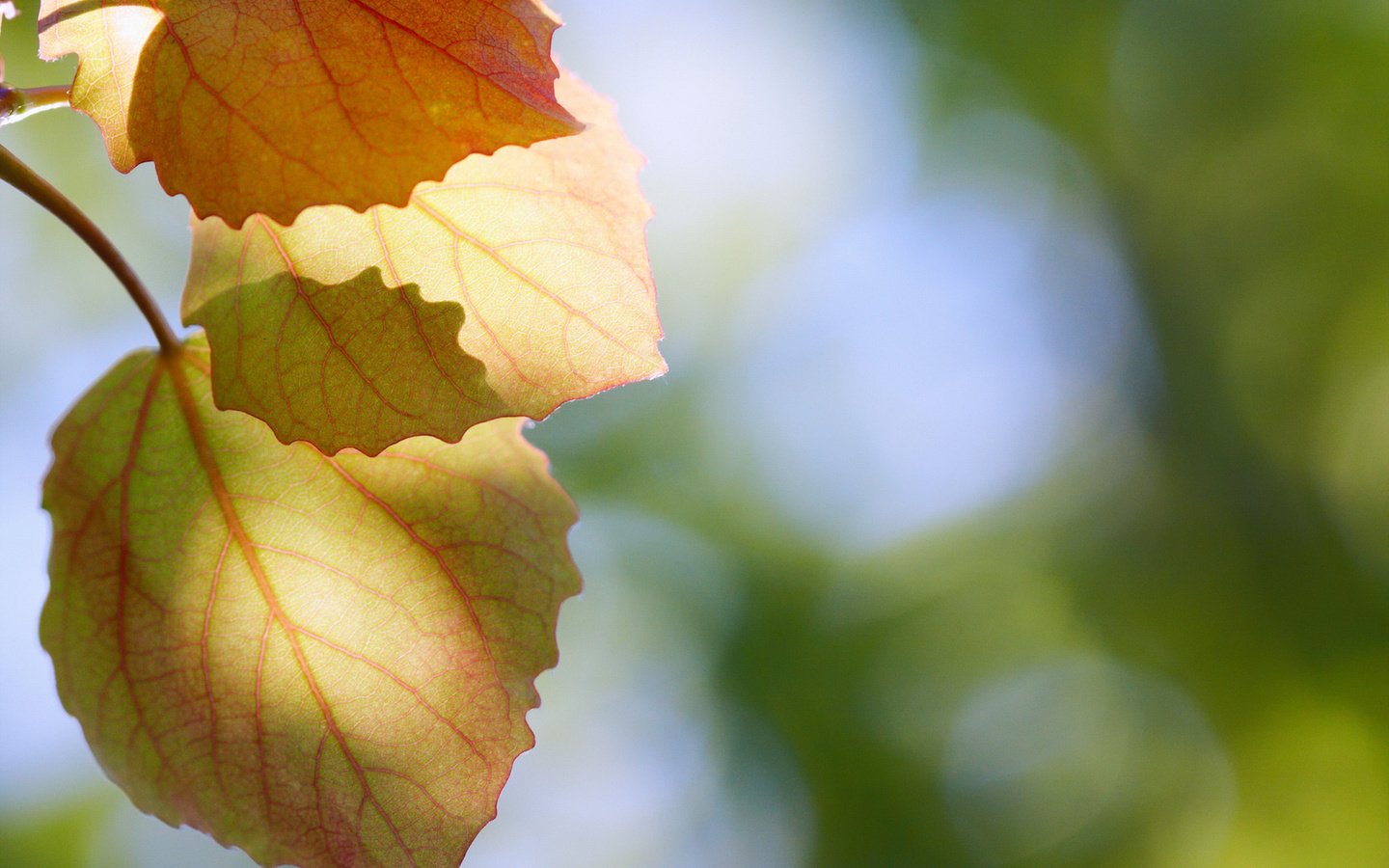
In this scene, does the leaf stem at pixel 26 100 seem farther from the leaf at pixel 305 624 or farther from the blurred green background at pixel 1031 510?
the blurred green background at pixel 1031 510

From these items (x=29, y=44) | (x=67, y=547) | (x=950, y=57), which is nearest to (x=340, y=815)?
(x=67, y=547)

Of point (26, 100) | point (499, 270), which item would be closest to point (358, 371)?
point (499, 270)

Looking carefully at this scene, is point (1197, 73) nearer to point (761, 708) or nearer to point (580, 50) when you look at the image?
point (580, 50)

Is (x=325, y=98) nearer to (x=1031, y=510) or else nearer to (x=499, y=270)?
(x=499, y=270)

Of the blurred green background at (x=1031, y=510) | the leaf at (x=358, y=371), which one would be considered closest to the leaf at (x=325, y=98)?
the leaf at (x=358, y=371)

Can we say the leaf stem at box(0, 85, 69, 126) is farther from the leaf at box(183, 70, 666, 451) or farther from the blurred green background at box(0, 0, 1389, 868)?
the blurred green background at box(0, 0, 1389, 868)
